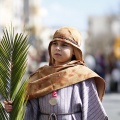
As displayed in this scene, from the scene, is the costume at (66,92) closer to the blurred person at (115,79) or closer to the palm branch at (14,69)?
the palm branch at (14,69)

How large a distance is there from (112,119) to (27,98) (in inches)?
297

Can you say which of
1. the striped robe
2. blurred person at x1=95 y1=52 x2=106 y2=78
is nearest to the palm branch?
the striped robe

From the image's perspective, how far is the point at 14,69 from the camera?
4.81 m

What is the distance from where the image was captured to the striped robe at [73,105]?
5047 mm

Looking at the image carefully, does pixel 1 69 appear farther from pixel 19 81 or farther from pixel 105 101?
pixel 105 101

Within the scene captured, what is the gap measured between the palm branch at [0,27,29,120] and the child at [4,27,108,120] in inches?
12.2

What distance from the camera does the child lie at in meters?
5.05

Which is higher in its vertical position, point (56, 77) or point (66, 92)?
point (56, 77)

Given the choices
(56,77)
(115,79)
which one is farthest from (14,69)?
(115,79)

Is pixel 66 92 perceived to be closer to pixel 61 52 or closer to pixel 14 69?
pixel 61 52

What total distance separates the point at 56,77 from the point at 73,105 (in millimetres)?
268

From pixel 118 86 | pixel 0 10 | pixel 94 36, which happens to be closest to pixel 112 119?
pixel 118 86

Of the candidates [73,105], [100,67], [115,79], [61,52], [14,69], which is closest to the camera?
[14,69]

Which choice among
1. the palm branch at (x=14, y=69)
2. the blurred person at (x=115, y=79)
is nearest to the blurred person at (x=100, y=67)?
the blurred person at (x=115, y=79)
